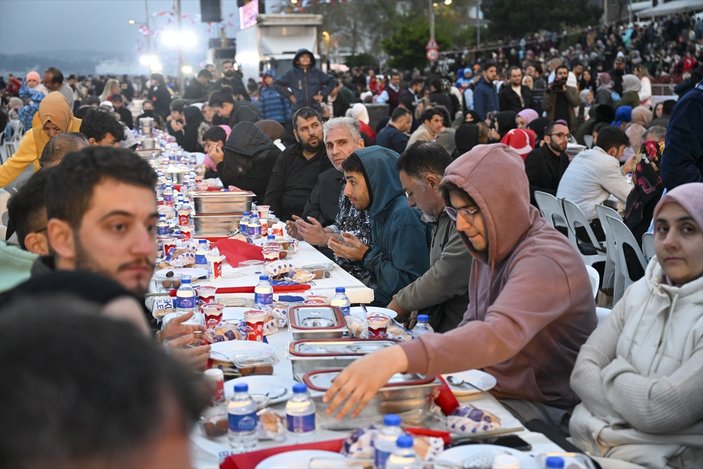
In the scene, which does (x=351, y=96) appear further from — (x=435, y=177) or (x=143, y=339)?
(x=143, y=339)

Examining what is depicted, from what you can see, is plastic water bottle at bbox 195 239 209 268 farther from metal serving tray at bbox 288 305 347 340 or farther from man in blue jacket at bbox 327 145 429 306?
metal serving tray at bbox 288 305 347 340

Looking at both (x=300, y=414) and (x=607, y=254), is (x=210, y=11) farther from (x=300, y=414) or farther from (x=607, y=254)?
(x=300, y=414)

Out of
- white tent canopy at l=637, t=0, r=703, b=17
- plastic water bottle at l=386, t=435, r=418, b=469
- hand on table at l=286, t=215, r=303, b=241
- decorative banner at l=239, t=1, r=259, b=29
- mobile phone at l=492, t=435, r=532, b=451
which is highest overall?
decorative banner at l=239, t=1, r=259, b=29

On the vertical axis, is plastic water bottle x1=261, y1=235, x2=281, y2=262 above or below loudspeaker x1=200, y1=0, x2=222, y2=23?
below

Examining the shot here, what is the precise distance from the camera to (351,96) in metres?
16.9

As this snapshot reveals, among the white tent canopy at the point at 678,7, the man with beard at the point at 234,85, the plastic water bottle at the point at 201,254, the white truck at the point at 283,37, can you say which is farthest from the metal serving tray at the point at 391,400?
the white tent canopy at the point at 678,7

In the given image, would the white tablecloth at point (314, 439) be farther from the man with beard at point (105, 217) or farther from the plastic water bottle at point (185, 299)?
the plastic water bottle at point (185, 299)

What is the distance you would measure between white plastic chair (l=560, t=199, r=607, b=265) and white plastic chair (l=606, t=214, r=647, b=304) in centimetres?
66

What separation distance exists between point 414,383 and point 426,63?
30.4 m

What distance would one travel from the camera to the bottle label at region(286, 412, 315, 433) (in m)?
2.25

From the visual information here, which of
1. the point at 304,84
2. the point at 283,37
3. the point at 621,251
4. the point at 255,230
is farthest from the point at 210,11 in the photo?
the point at 621,251

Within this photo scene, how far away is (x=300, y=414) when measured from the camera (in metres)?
2.25

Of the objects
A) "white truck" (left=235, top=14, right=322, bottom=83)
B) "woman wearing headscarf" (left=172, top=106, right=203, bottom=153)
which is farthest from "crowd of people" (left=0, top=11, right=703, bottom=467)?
"white truck" (left=235, top=14, right=322, bottom=83)

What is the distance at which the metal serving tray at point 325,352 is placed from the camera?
2.61 m
